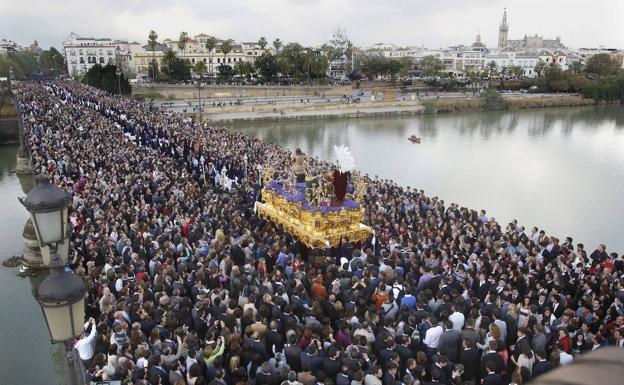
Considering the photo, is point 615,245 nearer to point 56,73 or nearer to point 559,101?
point 559,101

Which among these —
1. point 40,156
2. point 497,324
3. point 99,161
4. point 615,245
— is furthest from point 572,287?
point 40,156

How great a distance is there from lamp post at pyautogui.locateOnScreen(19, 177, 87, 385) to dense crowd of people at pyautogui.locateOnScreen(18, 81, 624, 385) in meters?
2.05

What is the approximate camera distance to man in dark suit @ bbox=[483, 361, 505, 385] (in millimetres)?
4668

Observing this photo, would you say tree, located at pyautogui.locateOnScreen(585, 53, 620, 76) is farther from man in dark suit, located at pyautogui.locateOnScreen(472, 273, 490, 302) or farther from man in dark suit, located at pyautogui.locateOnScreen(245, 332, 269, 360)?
man in dark suit, located at pyautogui.locateOnScreen(245, 332, 269, 360)

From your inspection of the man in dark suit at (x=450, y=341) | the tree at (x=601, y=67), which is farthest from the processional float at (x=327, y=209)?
the tree at (x=601, y=67)

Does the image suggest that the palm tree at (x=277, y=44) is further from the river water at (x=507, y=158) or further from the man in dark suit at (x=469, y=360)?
the man in dark suit at (x=469, y=360)

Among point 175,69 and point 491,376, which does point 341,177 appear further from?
point 175,69

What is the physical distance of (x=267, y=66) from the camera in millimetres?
56750

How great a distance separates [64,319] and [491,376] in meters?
3.86

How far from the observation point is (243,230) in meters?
9.24

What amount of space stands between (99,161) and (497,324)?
12019 millimetres

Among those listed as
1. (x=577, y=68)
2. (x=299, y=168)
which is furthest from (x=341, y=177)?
(x=577, y=68)

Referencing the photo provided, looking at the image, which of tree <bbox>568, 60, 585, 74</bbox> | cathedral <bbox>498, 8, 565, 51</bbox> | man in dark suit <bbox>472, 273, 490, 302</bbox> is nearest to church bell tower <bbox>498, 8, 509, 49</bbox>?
cathedral <bbox>498, 8, 565, 51</bbox>

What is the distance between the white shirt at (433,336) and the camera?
530cm
